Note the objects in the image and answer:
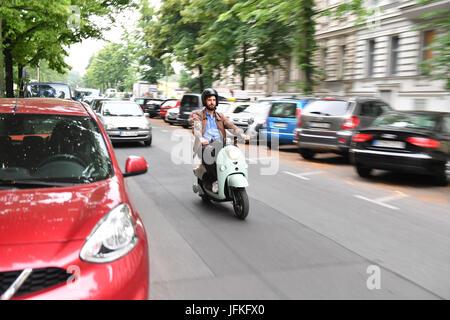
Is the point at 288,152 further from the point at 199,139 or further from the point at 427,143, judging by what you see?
the point at 199,139

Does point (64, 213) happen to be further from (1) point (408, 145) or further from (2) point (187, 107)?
(2) point (187, 107)

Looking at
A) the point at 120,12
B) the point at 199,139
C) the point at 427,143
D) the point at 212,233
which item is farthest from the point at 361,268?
the point at 120,12

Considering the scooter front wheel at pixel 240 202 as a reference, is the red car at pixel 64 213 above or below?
above

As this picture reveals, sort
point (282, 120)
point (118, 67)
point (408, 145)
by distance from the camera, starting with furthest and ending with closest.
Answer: point (118, 67), point (282, 120), point (408, 145)

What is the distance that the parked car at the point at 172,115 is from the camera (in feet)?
91.5

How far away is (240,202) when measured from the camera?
6359mm

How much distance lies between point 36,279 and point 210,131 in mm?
4482

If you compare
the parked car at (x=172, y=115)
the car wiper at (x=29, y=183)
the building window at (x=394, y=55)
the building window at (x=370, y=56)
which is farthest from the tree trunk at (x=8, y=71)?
the car wiper at (x=29, y=183)

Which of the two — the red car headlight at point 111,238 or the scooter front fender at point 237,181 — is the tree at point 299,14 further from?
the red car headlight at point 111,238

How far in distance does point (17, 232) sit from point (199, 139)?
3.98 metres

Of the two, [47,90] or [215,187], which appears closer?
[215,187]

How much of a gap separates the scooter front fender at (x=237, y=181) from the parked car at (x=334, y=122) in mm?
6583

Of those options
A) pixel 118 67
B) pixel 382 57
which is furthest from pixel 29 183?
pixel 118 67

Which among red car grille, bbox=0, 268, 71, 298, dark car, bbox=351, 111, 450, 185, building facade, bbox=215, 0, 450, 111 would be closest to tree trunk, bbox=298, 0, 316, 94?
building facade, bbox=215, 0, 450, 111
